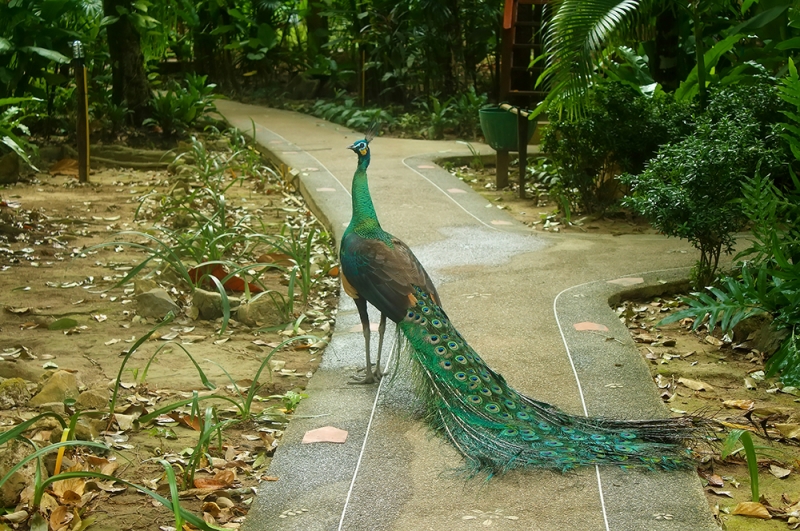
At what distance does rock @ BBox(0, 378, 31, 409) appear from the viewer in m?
4.28

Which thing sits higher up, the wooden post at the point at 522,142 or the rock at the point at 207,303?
the wooden post at the point at 522,142

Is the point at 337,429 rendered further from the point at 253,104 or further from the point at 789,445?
the point at 253,104

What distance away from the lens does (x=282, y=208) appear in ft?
29.3

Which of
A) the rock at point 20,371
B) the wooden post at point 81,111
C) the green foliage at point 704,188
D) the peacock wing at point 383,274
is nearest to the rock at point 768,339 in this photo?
the green foliage at point 704,188

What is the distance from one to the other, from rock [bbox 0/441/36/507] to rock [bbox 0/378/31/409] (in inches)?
34.0

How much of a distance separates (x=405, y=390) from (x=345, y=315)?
1.25 m

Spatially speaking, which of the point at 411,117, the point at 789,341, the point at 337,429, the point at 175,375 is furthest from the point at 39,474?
the point at 411,117

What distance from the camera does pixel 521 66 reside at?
32.4 ft

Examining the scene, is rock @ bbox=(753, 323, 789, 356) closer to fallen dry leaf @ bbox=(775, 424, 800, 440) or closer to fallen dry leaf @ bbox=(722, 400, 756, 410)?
fallen dry leaf @ bbox=(722, 400, 756, 410)

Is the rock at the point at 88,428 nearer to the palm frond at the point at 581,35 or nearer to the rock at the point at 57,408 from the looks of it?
the rock at the point at 57,408

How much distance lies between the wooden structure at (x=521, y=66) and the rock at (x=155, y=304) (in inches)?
172

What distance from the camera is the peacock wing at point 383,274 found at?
4176 millimetres

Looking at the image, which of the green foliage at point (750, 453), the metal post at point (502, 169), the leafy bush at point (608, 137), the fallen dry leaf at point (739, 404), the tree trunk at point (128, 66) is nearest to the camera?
the green foliage at point (750, 453)

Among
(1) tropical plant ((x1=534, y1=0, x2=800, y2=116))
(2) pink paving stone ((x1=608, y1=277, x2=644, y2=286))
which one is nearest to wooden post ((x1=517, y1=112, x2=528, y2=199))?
(1) tropical plant ((x1=534, y1=0, x2=800, y2=116))
